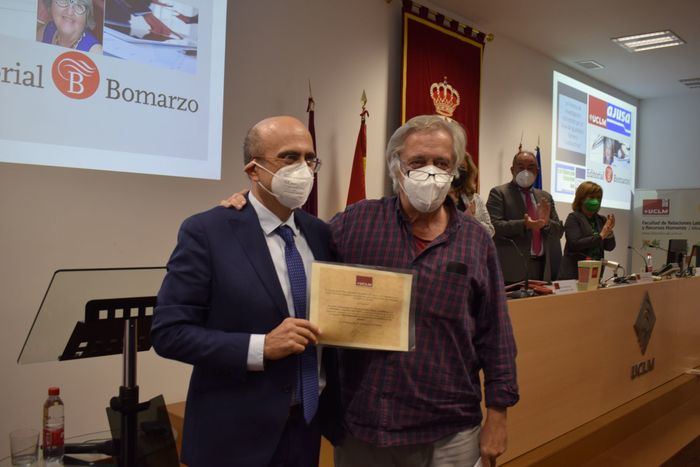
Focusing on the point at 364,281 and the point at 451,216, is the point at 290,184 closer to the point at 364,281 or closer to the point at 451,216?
the point at 364,281

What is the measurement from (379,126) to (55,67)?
8.89 ft

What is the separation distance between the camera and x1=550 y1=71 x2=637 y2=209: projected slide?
729 cm

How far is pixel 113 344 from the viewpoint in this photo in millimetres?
1586

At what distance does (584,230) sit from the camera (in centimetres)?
441

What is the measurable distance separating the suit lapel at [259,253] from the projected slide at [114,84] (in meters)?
2.07

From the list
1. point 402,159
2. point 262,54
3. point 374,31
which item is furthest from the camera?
point 374,31

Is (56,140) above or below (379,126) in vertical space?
below

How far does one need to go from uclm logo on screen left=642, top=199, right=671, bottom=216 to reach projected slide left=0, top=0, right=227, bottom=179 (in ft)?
23.9

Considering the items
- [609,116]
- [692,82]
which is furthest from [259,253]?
[692,82]

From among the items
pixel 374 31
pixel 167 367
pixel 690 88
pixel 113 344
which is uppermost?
pixel 690 88

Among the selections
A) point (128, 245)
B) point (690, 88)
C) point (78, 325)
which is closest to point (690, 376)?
point (128, 245)

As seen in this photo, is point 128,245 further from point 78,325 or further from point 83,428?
point 78,325

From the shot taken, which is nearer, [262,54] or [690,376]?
[262,54]

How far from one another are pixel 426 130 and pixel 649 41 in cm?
618
